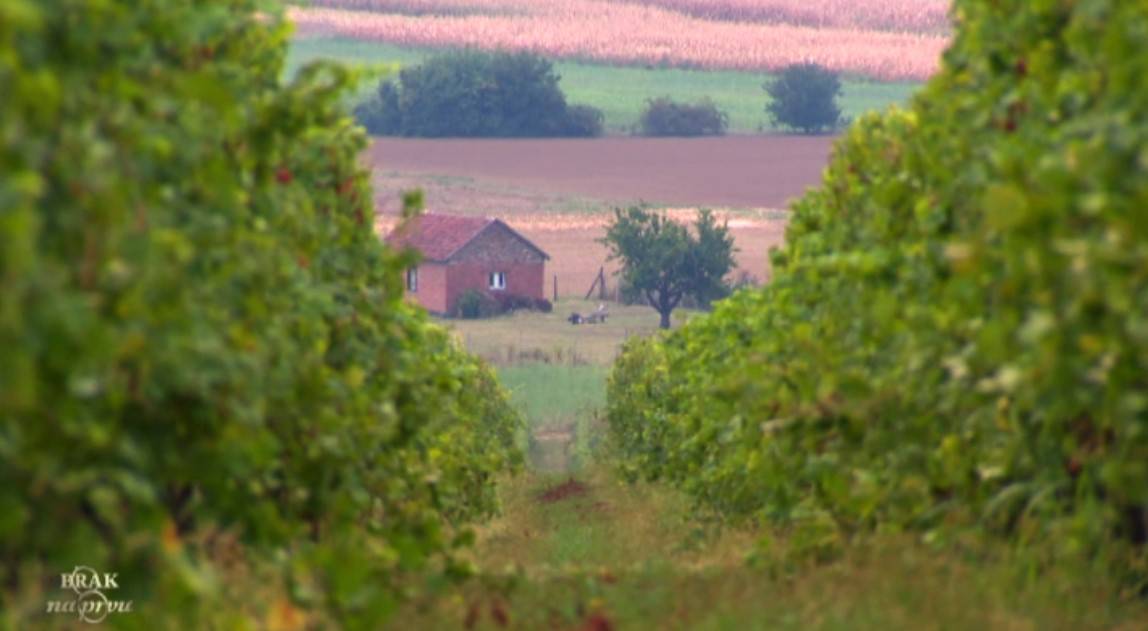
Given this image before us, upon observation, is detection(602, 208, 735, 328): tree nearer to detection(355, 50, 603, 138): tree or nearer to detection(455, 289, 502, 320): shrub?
detection(355, 50, 603, 138): tree

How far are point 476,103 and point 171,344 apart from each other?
100403mm

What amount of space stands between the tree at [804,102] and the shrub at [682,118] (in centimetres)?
355

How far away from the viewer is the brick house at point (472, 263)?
99250 millimetres

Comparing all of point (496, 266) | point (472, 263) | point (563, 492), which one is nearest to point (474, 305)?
point (472, 263)

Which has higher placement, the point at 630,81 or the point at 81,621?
→ the point at 630,81

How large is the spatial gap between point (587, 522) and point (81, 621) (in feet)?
78.1

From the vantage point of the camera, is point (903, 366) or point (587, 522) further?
point (587, 522)

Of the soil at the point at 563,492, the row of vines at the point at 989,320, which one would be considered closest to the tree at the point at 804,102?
the soil at the point at 563,492

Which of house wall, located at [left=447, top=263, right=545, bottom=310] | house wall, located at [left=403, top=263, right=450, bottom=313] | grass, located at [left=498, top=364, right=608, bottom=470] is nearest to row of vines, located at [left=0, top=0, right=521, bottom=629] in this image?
grass, located at [left=498, top=364, right=608, bottom=470]

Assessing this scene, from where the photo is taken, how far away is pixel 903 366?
878 cm

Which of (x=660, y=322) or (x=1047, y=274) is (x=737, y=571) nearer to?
(x=1047, y=274)

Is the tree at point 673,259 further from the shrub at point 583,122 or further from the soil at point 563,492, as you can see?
the soil at point 563,492

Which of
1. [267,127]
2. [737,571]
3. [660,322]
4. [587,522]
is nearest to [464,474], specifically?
[737,571]

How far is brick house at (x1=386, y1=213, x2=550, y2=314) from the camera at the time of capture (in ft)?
326
